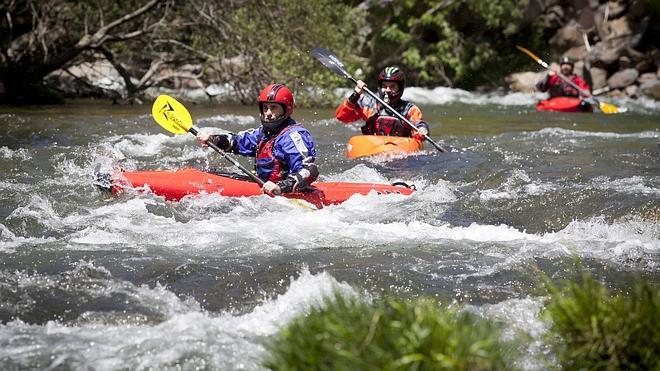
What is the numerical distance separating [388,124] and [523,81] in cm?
1099

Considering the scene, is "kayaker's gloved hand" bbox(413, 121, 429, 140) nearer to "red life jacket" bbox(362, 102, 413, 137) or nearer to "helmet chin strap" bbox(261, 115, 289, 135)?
"red life jacket" bbox(362, 102, 413, 137)

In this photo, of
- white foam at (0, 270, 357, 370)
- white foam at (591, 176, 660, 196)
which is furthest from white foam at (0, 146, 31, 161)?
white foam at (591, 176, 660, 196)

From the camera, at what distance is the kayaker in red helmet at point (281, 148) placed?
6793 millimetres

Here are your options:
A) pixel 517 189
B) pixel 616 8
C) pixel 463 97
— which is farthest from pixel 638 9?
pixel 517 189

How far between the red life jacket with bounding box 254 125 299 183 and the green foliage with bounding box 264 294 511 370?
4.19 metres

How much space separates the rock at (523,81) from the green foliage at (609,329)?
17.3 m

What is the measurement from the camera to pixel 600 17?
2108 centimetres

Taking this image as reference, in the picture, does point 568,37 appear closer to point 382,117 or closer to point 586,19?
point 586,19

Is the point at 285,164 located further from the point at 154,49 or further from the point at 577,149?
the point at 154,49

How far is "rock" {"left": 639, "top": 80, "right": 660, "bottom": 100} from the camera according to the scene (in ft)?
60.2

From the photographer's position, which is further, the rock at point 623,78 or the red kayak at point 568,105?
the rock at point 623,78

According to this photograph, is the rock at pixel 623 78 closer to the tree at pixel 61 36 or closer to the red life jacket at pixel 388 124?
the tree at pixel 61 36

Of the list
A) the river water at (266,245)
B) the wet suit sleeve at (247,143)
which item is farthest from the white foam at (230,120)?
the wet suit sleeve at (247,143)

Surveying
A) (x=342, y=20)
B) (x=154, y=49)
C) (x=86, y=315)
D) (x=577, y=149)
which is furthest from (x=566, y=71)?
(x=86, y=315)
